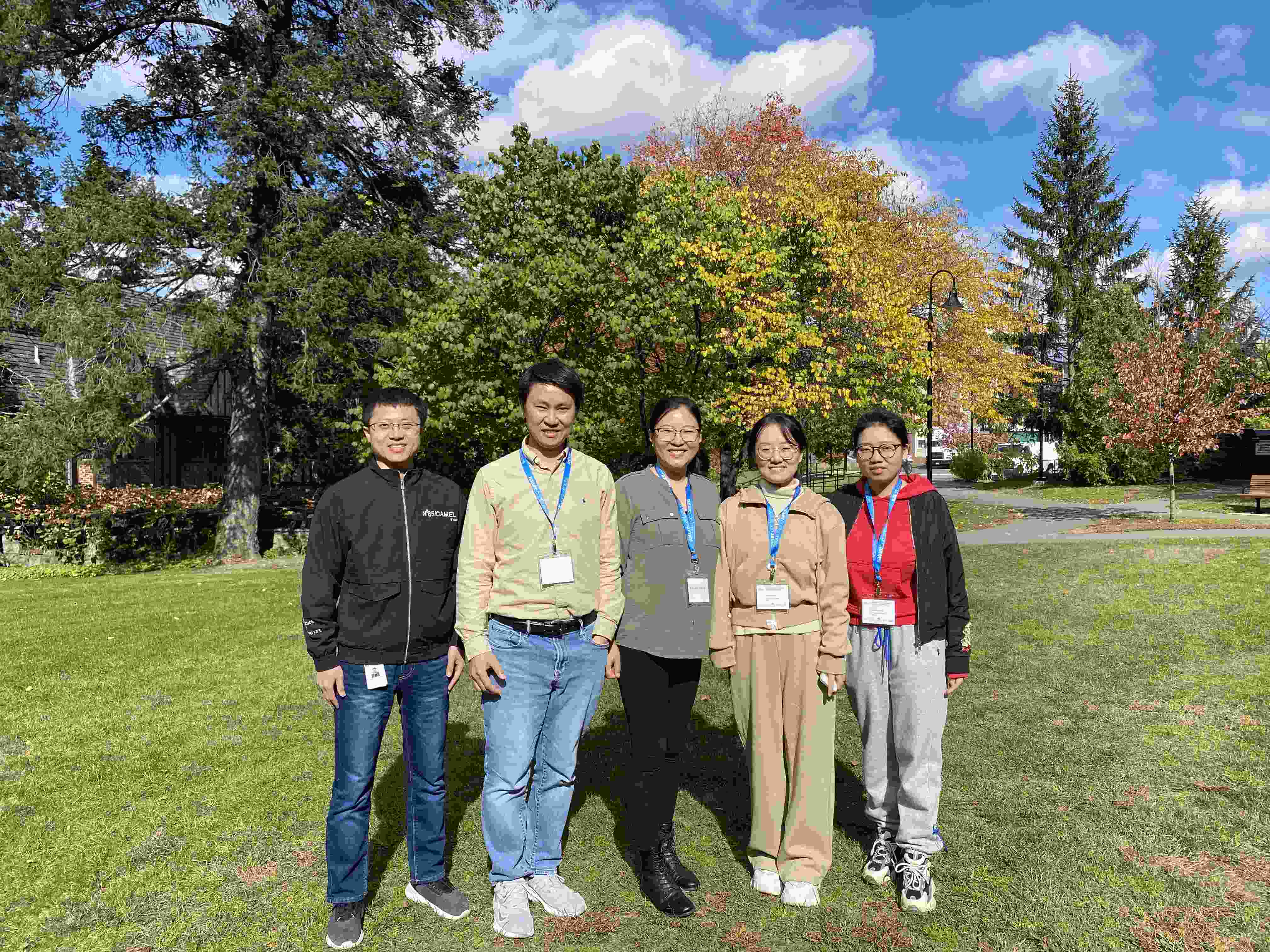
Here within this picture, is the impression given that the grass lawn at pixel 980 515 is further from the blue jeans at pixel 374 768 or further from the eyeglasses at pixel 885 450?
the blue jeans at pixel 374 768

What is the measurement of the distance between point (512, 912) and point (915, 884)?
1.74 metres

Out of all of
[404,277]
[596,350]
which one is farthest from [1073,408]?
[404,277]

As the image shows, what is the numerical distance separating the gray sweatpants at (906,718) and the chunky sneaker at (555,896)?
1408mm

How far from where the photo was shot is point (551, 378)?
3.05 metres

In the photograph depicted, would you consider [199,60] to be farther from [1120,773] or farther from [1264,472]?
[1264,472]

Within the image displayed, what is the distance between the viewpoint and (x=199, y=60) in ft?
55.8

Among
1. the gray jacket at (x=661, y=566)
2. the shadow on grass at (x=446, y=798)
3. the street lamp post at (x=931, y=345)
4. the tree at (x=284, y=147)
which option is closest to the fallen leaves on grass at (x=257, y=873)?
the shadow on grass at (x=446, y=798)

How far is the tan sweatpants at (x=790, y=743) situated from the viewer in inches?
127

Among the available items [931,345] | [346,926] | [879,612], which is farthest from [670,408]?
[931,345]

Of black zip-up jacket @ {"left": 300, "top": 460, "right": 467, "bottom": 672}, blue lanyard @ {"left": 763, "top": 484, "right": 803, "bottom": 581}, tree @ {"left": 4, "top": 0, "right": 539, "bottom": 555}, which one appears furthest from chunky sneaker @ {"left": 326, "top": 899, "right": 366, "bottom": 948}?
tree @ {"left": 4, "top": 0, "right": 539, "bottom": 555}

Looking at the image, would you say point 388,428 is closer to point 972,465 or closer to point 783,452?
point 783,452

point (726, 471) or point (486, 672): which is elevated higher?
point (726, 471)

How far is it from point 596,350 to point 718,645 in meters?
12.7

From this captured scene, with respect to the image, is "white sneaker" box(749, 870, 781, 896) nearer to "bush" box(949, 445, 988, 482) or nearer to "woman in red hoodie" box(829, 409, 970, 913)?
"woman in red hoodie" box(829, 409, 970, 913)
